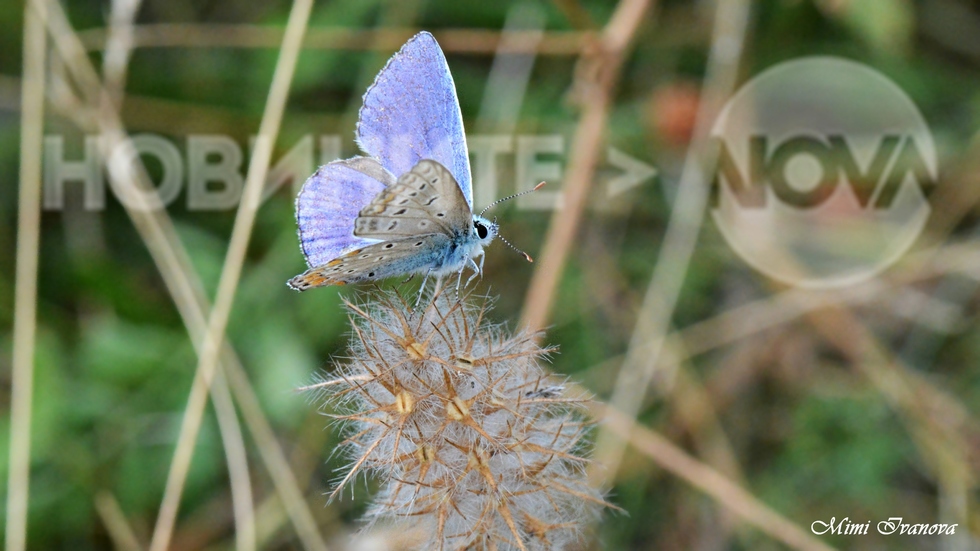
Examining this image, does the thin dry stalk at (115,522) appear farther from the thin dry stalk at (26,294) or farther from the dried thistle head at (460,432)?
the dried thistle head at (460,432)

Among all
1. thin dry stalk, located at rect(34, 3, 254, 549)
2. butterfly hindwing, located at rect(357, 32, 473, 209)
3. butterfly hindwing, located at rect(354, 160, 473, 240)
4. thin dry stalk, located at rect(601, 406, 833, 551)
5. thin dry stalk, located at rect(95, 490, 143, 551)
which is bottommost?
thin dry stalk, located at rect(95, 490, 143, 551)

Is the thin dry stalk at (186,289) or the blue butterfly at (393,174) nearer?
the blue butterfly at (393,174)

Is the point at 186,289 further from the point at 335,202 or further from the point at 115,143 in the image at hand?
the point at 335,202

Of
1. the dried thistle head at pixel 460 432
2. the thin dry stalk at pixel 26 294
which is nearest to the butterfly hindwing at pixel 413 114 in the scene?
the dried thistle head at pixel 460 432

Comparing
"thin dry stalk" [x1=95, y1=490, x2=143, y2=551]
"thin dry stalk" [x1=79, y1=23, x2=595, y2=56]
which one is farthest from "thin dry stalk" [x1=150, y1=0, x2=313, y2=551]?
"thin dry stalk" [x1=79, y1=23, x2=595, y2=56]

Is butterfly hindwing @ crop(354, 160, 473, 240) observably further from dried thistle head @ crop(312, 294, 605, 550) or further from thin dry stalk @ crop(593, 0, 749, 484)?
thin dry stalk @ crop(593, 0, 749, 484)

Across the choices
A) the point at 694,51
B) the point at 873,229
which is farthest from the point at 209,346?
the point at 873,229

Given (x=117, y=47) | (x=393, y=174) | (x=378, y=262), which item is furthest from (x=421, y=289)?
(x=117, y=47)
